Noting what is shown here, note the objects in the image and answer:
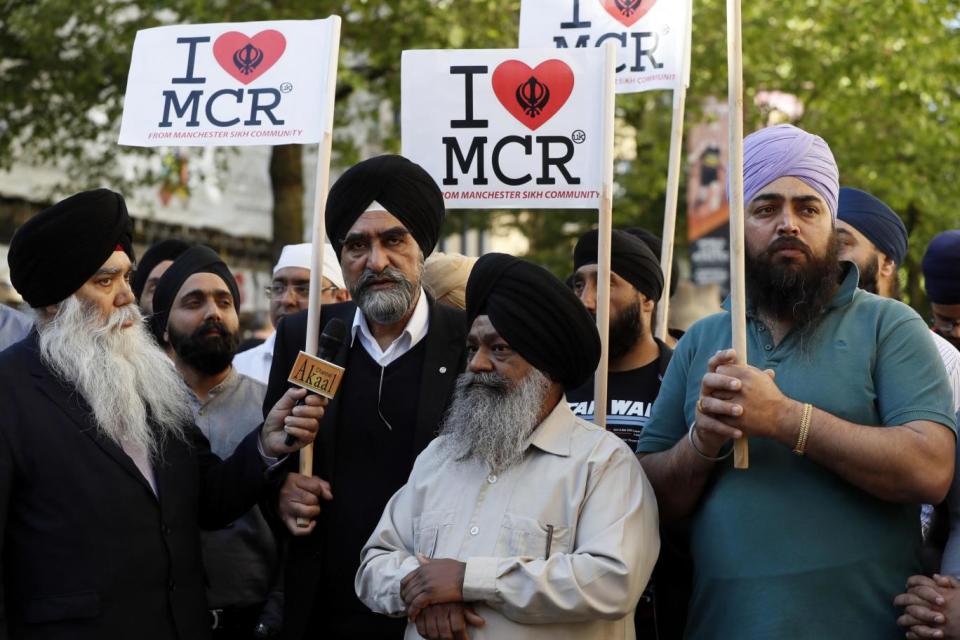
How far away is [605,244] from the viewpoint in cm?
480

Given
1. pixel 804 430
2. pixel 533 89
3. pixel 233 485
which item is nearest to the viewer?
pixel 804 430

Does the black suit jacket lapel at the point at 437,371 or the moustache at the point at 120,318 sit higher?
the moustache at the point at 120,318

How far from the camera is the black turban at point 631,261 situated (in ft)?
18.8

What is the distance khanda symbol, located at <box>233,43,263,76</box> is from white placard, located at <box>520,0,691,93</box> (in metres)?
1.22

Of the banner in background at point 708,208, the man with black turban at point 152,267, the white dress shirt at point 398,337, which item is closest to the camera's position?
the white dress shirt at point 398,337

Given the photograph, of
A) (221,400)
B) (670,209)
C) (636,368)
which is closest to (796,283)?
(670,209)

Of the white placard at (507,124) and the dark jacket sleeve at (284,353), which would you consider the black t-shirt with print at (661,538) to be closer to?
the white placard at (507,124)

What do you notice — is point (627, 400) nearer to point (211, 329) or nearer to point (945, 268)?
point (945, 268)

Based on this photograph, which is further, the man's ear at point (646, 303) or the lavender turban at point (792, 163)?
the man's ear at point (646, 303)

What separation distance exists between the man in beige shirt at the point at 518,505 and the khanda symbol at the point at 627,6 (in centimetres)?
191

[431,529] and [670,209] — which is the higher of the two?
[670,209]

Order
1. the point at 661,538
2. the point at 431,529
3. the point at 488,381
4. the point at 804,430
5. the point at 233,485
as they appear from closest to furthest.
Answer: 1. the point at 804,430
2. the point at 431,529
3. the point at 488,381
4. the point at 661,538
5. the point at 233,485

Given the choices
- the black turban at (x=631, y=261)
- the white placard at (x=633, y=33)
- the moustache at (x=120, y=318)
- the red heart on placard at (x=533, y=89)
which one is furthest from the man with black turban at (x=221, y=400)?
the white placard at (x=633, y=33)

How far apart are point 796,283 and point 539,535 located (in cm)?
102
